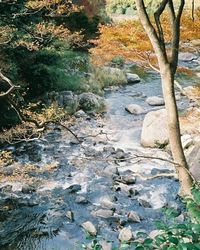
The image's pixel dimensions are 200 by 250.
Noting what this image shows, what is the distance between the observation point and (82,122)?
1548 centimetres

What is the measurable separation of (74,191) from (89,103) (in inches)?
272

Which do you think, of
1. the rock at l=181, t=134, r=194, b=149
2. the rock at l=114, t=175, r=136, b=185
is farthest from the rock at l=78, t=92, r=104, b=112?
the rock at l=114, t=175, r=136, b=185

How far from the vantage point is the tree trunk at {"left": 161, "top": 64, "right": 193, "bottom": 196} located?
17.5 ft

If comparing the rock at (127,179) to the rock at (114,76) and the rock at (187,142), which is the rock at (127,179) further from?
the rock at (114,76)

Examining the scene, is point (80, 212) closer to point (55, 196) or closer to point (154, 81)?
point (55, 196)

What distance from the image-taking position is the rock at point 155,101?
55.9 feet

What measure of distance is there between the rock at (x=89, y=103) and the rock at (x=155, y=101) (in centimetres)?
215

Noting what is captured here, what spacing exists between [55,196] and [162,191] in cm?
291

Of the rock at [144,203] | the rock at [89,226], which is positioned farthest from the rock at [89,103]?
the rock at [89,226]

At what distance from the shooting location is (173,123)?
5.47 metres

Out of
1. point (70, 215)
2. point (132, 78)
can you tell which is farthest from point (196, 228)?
point (132, 78)

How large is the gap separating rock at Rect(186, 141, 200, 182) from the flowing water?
0.72 m

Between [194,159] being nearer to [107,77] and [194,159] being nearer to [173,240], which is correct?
[173,240]

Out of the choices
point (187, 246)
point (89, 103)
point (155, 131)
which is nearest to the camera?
point (187, 246)
